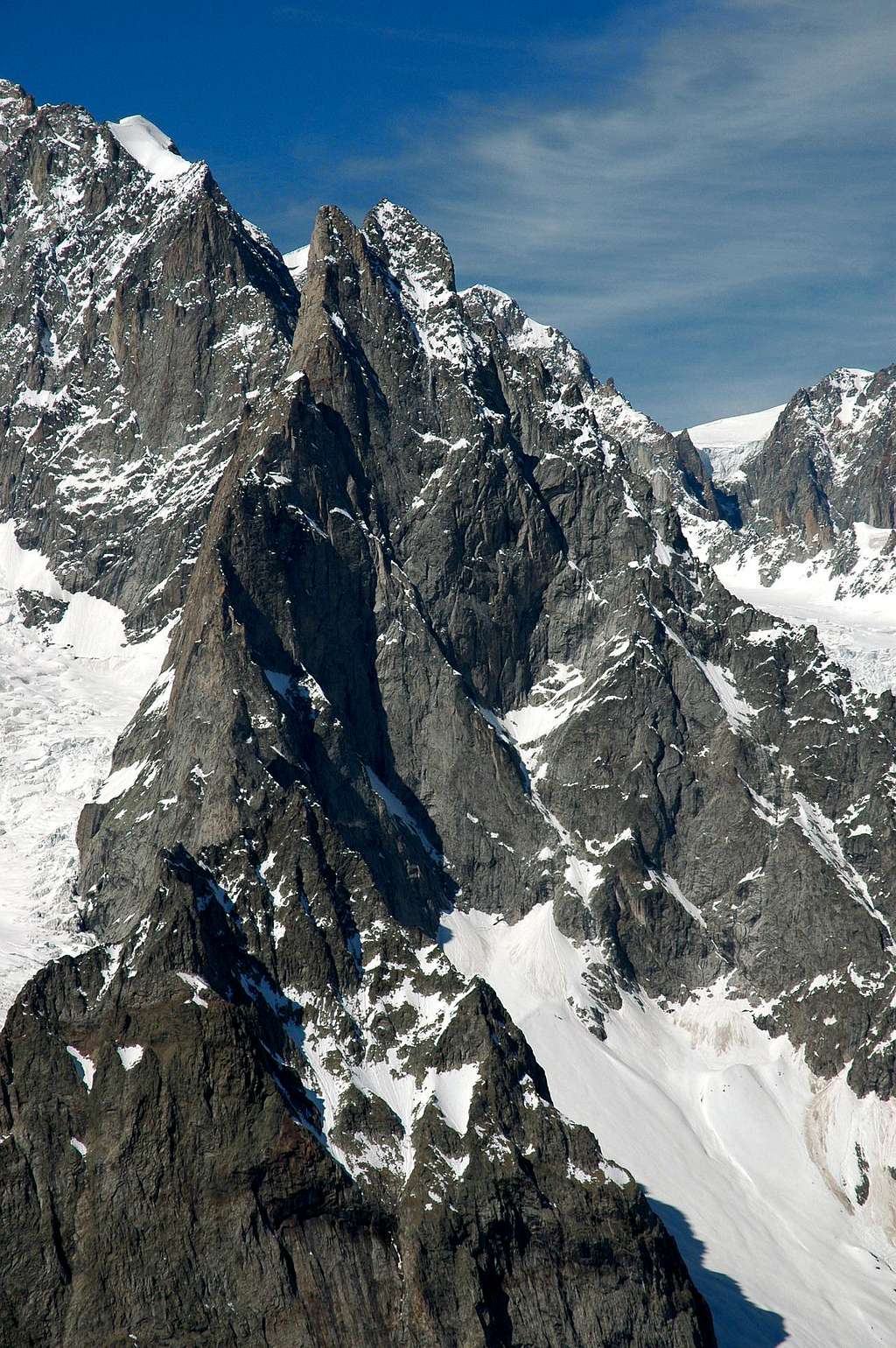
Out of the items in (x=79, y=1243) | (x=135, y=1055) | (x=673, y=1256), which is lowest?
(x=673, y=1256)

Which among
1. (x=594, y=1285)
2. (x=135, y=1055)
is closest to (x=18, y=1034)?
(x=135, y=1055)

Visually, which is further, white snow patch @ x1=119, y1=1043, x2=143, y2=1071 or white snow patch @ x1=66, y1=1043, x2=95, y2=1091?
white snow patch @ x1=66, y1=1043, x2=95, y2=1091

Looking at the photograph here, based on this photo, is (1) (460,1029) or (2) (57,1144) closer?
(2) (57,1144)

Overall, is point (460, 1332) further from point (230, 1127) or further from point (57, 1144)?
point (57, 1144)

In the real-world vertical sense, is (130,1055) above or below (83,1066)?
above

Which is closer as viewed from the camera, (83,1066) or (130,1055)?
(130,1055)

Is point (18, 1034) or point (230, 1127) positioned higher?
point (18, 1034)

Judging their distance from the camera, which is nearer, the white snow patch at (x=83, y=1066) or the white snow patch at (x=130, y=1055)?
the white snow patch at (x=130, y=1055)

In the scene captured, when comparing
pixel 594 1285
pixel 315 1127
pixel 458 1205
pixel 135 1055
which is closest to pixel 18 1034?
pixel 135 1055

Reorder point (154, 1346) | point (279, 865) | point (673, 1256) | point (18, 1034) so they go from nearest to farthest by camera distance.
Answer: point (154, 1346) < point (18, 1034) < point (673, 1256) < point (279, 865)

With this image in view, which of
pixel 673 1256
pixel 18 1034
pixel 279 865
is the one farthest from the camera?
pixel 279 865
